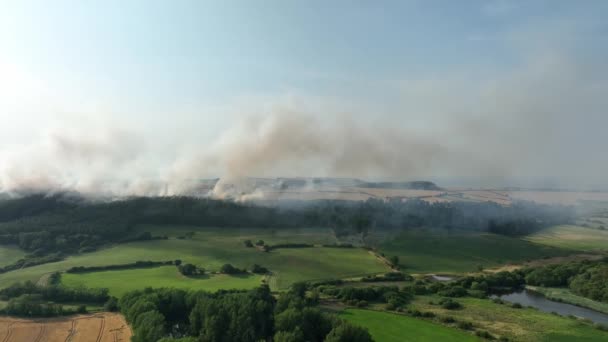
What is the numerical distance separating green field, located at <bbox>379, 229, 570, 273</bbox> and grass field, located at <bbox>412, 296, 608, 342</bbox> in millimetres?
17666

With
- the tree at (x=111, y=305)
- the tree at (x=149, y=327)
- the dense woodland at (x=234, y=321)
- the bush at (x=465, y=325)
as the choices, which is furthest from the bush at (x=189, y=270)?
the bush at (x=465, y=325)

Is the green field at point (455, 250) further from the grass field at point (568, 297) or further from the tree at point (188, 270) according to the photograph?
the tree at point (188, 270)

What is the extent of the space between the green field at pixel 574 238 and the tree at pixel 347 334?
66.9m

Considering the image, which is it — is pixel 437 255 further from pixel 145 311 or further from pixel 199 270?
pixel 145 311

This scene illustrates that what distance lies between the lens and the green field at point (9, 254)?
59338mm

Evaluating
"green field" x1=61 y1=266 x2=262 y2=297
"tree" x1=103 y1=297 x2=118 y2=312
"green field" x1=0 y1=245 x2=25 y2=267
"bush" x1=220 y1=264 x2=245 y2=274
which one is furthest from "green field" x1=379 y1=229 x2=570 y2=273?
"green field" x1=0 y1=245 x2=25 y2=267

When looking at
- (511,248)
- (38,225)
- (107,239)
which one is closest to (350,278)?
(511,248)

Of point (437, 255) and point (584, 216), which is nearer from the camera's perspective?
point (437, 255)

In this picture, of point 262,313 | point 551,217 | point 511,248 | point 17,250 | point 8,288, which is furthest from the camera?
point 551,217

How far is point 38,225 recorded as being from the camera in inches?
2931

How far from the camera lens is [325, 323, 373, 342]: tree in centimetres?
2916

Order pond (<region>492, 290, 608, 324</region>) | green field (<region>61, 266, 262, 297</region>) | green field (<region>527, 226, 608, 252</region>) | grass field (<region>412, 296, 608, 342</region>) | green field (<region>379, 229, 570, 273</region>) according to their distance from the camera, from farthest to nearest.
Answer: green field (<region>527, 226, 608, 252</region>) < green field (<region>379, 229, 570, 273</region>) < green field (<region>61, 266, 262, 297</region>) < pond (<region>492, 290, 608, 324</region>) < grass field (<region>412, 296, 608, 342</region>)

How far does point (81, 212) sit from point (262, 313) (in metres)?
66.8

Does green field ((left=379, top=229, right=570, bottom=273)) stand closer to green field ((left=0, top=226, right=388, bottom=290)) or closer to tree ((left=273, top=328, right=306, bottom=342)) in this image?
green field ((left=0, top=226, right=388, bottom=290))
